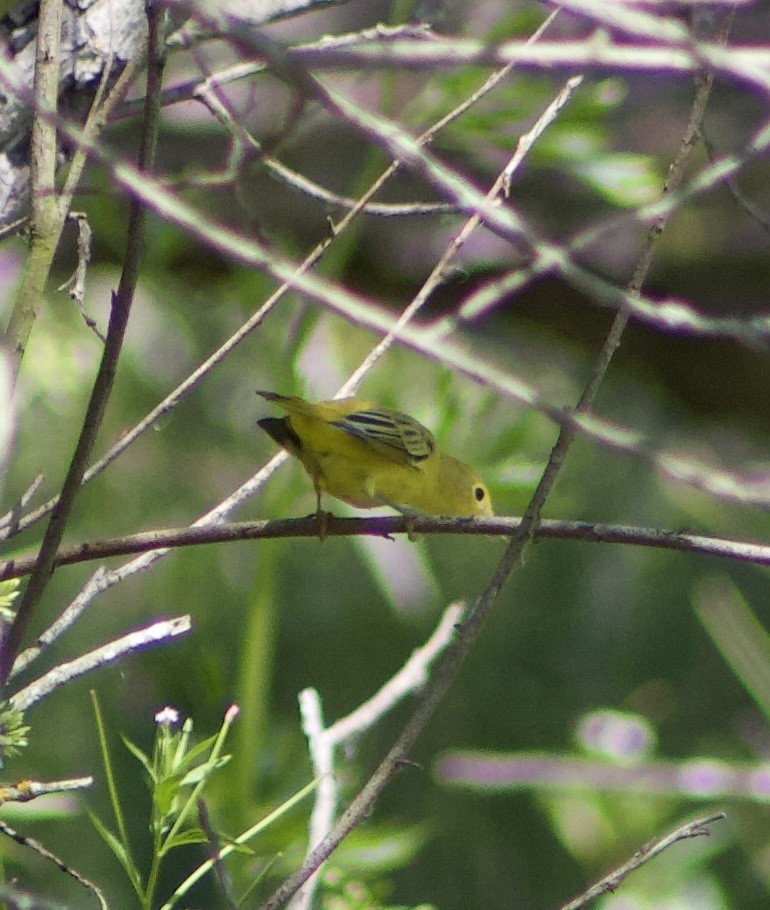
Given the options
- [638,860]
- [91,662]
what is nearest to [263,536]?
[91,662]

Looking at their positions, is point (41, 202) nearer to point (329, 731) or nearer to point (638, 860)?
point (329, 731)

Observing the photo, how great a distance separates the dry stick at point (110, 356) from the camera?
3.38ft

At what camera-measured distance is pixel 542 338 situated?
15.3 feet

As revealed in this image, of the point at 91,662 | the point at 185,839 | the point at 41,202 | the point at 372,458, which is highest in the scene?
the point at 372,458

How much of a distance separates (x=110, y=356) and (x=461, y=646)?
1.51 ft

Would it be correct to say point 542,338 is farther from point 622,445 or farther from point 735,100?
point 622,445

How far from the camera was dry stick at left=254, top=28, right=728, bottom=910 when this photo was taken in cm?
110

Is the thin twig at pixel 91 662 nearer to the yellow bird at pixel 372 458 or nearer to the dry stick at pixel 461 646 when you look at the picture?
the dry stick at pixel 461 646

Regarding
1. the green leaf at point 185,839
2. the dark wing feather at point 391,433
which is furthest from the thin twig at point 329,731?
the dark wing feather at point 391,433

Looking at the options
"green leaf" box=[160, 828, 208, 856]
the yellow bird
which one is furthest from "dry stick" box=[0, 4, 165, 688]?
the yellow bird

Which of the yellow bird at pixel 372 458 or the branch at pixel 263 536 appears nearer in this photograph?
the branch at pixel 263 536

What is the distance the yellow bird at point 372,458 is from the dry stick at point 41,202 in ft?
2.95

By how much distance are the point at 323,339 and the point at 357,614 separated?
1.20m

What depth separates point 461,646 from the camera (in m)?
→ 1.18
